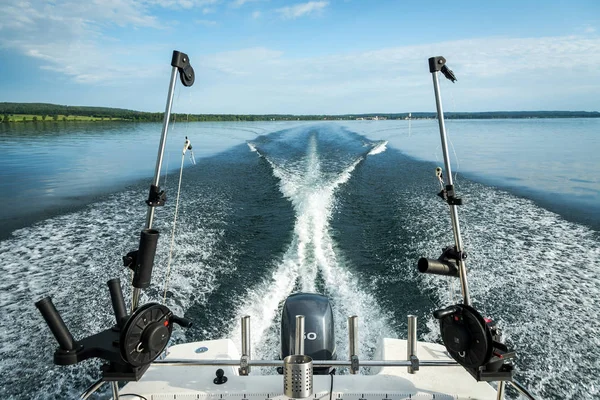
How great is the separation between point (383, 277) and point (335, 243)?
182cm

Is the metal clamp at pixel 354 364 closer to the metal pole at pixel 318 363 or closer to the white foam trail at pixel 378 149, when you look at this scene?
the metal pole at pixel 318 363

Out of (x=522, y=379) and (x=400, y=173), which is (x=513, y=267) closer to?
(x=522, y=379)

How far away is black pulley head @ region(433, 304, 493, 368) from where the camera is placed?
7.77 ft

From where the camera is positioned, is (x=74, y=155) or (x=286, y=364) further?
(x=74, y=155)

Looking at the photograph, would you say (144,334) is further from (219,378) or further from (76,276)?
(76,276)

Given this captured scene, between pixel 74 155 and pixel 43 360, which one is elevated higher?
pixel 74 155

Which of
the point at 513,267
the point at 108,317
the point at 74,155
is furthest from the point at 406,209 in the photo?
the point at 74,155

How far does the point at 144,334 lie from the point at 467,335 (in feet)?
6.40

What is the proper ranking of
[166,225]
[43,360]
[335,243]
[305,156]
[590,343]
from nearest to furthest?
1. [43,360]
2. [590,343]
3. [335,243]
4. [166,225]
5. [305,156]

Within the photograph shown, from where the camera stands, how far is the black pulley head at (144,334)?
2332 mm

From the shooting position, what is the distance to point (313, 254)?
784cm

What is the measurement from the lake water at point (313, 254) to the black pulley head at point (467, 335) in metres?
2.28

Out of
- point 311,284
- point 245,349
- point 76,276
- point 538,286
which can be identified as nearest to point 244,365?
point 245,349

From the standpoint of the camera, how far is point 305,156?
18234mm
